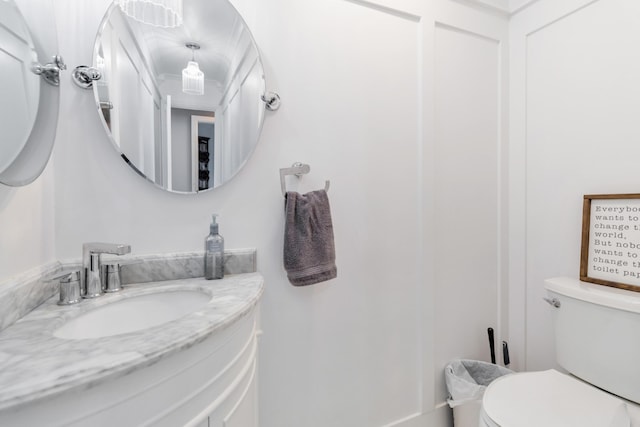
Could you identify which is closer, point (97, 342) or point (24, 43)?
point (97, 342)

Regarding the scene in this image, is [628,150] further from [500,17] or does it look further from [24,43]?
[24,43]

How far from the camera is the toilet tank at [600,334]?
3.57ft

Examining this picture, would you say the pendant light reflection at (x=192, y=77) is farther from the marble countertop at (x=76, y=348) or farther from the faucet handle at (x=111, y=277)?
the marble countertop at (x=76, y=348)

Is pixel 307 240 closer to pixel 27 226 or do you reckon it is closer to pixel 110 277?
pixel 110 277

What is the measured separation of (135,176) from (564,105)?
1.92m

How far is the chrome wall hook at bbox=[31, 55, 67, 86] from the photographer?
80 centimetres

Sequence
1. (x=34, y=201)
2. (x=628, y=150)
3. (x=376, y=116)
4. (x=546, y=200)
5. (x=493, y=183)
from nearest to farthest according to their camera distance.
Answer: (x=34, y=201) < (x=628, y=150) < (x=376, y=116) < (x=546, y=200) < (x=493, y=183)

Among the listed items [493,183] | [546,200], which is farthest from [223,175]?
[546,200]

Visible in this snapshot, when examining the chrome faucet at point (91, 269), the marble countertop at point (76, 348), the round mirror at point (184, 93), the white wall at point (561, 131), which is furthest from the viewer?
the white wall at point (561, 131)

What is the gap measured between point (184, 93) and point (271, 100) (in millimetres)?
320

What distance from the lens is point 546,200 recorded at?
1578 mm

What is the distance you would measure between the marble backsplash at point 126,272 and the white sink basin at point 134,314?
109mm

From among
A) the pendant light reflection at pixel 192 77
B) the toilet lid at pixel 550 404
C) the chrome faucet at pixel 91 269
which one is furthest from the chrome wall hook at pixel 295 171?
the toilet lid at pixel 550 404

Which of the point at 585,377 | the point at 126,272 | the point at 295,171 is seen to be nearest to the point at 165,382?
the point at 126,272
